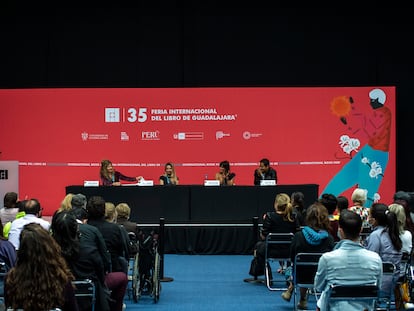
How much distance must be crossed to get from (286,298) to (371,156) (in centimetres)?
638

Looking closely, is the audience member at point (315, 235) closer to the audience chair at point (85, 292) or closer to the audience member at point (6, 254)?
the audience chair at point (85, 292)

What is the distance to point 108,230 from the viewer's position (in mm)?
5523

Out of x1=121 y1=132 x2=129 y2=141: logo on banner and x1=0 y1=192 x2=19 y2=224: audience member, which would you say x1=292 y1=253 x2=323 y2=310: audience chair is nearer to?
x1=0 y1=192 x2=19 y2=224: audience member

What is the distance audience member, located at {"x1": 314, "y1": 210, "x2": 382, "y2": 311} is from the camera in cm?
400

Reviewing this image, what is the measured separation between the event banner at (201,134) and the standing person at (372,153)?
0.02 meters

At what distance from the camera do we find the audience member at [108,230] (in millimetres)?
5496

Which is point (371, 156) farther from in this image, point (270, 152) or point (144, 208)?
point (144, 208)

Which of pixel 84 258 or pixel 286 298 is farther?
pixel 286 298

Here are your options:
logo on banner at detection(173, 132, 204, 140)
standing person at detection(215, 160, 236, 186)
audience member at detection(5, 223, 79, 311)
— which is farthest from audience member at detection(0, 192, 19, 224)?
logo on banner at detection(173, 132, 204, 140)

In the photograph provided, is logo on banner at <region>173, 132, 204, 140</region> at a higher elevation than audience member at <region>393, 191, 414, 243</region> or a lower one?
higher

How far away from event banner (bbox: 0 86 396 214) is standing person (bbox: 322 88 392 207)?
2cm
